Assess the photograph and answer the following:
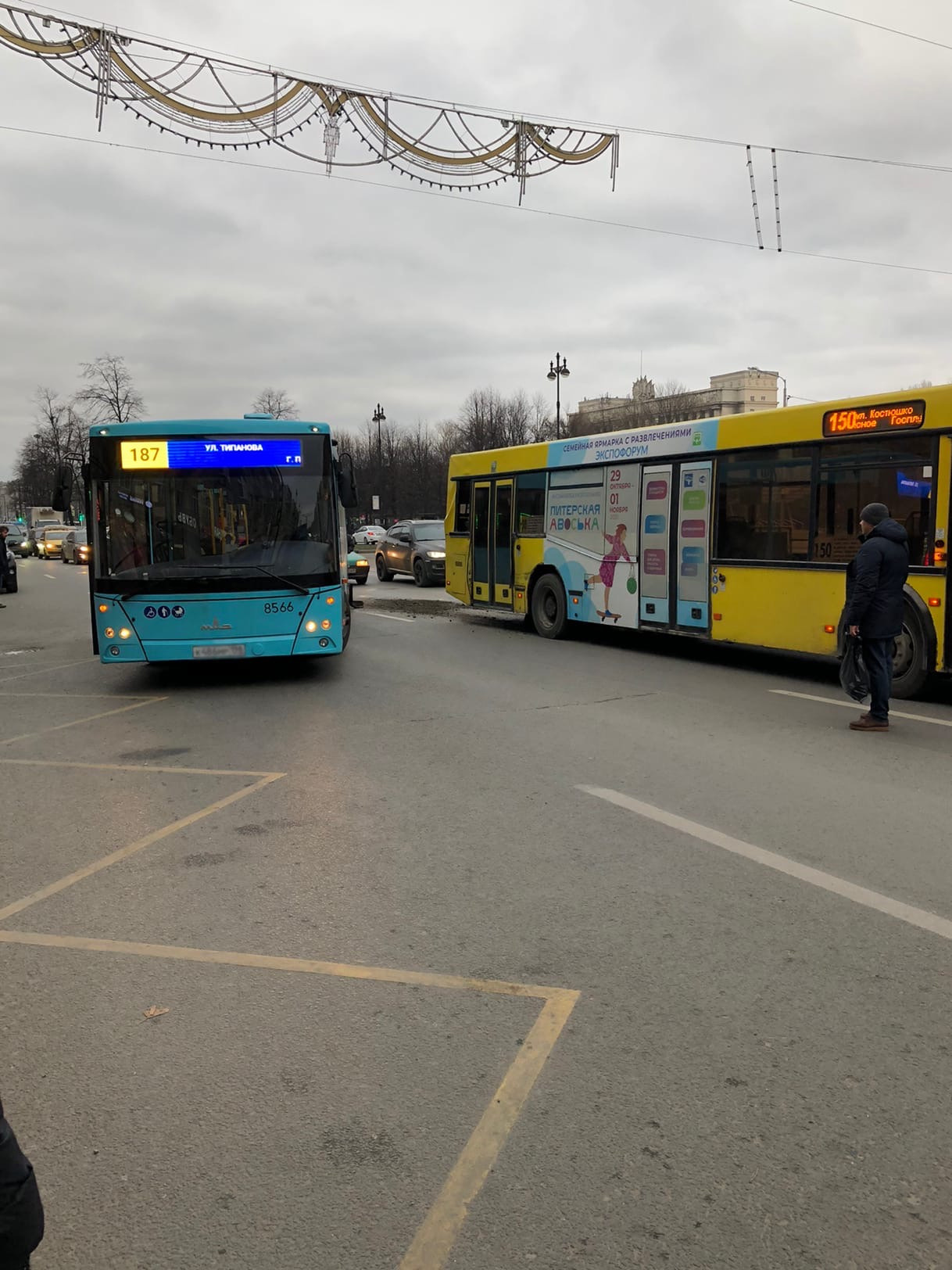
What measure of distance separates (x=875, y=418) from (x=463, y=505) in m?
8.41

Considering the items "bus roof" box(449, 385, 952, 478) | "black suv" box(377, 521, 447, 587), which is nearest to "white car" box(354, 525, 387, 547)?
"black suv" box(377, 521, 447, 587)

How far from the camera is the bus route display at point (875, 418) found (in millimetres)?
9469

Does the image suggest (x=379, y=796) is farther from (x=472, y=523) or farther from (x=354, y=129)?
(x=472, y=523)

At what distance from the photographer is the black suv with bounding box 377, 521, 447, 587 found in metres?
25.4

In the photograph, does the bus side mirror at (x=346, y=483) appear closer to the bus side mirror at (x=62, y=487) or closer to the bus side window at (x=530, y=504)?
the bus side mirror at (x=62, y=487)

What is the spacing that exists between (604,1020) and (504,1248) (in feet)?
3.61

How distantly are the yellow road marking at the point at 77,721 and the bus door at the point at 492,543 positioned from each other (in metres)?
7.24

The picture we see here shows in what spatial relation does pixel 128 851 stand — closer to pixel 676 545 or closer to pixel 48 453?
pixel 676 545

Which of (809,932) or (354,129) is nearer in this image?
(809,932)

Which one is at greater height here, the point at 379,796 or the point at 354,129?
the point at 354,129

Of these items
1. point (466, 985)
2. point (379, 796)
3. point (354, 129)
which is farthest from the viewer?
point (354, 129)

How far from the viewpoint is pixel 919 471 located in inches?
370

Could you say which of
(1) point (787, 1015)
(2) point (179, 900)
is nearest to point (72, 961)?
(2) point (179, 900)

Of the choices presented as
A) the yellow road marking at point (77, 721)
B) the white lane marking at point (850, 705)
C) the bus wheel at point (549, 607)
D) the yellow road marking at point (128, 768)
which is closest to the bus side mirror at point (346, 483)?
the yellow road marking at point (77, 721)
